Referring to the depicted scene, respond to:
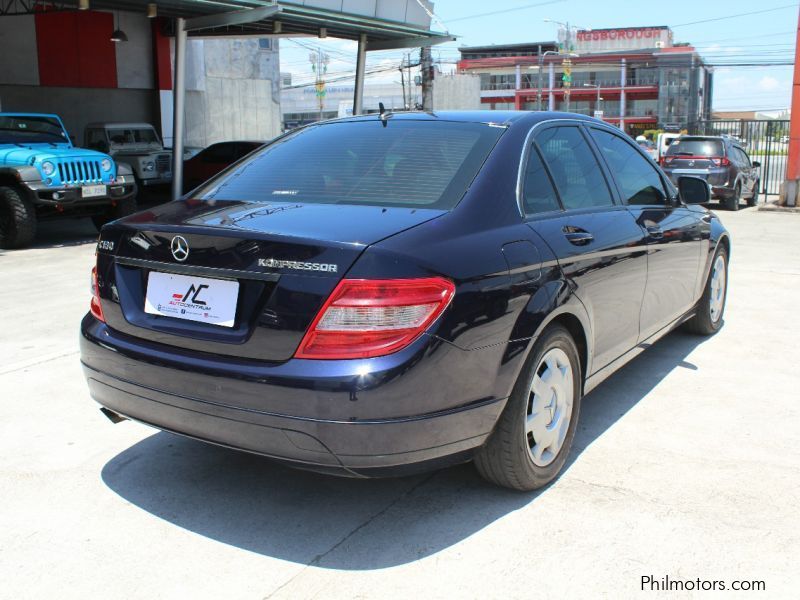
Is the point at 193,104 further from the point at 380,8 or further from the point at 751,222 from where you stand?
the point at 751,222

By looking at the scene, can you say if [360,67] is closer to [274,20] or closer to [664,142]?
[274,20]

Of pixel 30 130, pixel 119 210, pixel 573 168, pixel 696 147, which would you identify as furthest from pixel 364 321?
pixel 696 147

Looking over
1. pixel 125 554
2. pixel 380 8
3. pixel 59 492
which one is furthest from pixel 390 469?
pixel 380 8

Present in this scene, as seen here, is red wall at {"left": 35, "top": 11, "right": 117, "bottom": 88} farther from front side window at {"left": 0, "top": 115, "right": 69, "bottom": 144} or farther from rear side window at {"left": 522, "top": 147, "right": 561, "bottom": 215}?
rear side window at {"left": 522, "top": 147, "right": 561, "bottom": 215}

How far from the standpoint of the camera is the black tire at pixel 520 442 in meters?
3.02

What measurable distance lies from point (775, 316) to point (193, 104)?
2255 centimetres

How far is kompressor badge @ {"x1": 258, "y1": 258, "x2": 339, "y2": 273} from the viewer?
2596mm

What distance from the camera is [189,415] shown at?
2824mm

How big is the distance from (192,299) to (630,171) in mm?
2741

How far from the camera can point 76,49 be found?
21562 millimetres

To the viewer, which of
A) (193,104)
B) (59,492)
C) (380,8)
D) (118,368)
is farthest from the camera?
(193,104)

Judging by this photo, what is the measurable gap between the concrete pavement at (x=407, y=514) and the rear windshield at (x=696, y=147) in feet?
45.5

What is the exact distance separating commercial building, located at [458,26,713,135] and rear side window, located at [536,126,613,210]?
90.4 metres

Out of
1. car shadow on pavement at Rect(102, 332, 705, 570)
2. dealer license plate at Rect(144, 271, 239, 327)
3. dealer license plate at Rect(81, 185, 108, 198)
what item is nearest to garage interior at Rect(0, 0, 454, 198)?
dealer license plate at Rect(81, 185, 108, 198)
